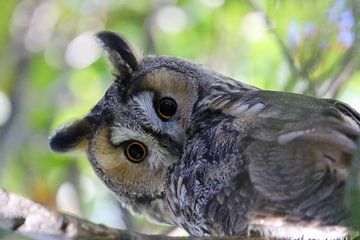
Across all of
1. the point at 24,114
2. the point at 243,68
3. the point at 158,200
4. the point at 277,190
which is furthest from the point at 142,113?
the point at 243,68

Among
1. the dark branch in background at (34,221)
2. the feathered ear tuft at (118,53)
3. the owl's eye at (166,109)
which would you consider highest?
the feathered ear tuft at (118,53)

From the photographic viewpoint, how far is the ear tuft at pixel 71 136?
322cm

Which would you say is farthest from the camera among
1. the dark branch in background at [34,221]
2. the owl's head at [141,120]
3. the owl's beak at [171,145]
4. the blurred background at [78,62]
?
the blurred background at [78,62]

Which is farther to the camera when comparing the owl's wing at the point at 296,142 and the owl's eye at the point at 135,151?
the owl's eye at the point at 135,151

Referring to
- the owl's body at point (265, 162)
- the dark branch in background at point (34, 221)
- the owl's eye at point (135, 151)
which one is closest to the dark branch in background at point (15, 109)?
the owl's eye at point (135, 151)

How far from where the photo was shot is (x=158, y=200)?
3.07 meters

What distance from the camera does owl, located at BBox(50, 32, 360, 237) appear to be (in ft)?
7.15

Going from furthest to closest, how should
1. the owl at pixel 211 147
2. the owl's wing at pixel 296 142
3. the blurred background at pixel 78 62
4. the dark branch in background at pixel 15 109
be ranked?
1. the blurred background at pixel 78 62
2. the dark branch in background at pixel 15 109
3. the owl at pixel 211 147
4. the owl's wing at pixel 296 142

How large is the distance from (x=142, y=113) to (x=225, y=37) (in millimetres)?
2097

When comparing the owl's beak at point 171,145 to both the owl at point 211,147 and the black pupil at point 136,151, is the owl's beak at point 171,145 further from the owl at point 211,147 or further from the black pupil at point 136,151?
the black pupil at point 136,151

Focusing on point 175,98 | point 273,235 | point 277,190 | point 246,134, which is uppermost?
point 175,98

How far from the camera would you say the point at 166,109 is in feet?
9.59

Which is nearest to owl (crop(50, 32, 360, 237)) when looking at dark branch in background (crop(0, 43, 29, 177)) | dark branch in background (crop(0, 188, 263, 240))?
dark branch in background (crop(0, 188, 263, 240))

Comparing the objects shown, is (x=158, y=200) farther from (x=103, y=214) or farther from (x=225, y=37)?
(x=103, y=214)
